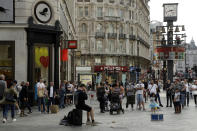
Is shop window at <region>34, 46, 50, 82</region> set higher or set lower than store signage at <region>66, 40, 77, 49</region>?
lower

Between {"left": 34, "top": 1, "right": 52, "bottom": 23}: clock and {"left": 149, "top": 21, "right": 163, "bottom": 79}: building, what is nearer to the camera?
{"left": 34, "top": 1, "right": 52, "bottom": 23}: clock

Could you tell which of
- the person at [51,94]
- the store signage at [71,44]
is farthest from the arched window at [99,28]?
the person at [51,94]

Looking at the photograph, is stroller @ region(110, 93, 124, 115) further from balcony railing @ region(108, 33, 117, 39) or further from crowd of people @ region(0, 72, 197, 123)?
balcony railing @ region(108, 33, 117, 39)

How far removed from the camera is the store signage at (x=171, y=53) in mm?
50531

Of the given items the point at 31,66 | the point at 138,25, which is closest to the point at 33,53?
the point at 31,66

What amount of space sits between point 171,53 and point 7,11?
3148 centimetres

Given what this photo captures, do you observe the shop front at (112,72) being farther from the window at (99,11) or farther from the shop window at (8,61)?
the shop window at (8,61)

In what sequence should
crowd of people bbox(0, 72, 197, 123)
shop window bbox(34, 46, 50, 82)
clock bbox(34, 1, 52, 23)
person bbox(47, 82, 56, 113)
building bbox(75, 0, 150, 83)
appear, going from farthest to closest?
building bbox(75, 0, 150, 83), shop window bbox(34, 46, 50, 82), clock bbox(34, 1, 52, 23), person bbox(47, 82, 56, 113), crowd of people bbox(0, 72, 197, 123)

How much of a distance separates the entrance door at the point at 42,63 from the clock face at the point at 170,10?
95.6ft

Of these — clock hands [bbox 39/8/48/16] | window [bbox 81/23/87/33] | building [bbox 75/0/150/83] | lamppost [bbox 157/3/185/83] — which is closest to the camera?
clock hands [bbox 39/8/48/16]

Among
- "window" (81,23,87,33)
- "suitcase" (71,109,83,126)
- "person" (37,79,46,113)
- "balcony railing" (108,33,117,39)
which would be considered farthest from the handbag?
"balcony railing" (108,33,117,39)

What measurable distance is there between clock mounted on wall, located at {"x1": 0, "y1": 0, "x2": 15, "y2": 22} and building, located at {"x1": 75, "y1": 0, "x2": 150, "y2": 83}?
46965 millimetres

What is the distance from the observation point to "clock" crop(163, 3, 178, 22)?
50531 millimetres

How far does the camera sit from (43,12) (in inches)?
947
